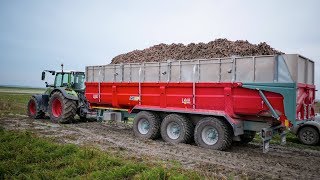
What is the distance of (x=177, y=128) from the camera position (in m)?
10.8

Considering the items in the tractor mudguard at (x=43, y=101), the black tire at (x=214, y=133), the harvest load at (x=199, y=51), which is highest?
the harvest load at (x=199, y=51)

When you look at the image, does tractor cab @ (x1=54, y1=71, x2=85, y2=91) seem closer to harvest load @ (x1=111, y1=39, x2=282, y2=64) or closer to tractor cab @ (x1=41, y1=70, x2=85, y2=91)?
tractor cab @ (x1=41, y1=70, x2=85, y2=91)

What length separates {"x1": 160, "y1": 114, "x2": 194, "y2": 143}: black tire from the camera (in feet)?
33.9

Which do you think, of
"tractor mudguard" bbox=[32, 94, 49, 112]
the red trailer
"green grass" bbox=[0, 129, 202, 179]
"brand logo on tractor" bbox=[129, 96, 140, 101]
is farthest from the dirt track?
"tractor mudguard" bbox=[32, 94, 49, 112]

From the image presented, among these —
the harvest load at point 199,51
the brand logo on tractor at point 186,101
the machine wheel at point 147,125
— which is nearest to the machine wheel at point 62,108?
the harvest load at point 199,51

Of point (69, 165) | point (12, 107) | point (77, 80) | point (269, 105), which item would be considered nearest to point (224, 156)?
point (269, 105)

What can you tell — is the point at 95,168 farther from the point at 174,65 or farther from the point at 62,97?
the point at 62,97

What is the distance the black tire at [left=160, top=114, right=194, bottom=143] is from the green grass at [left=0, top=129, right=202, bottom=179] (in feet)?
10.1

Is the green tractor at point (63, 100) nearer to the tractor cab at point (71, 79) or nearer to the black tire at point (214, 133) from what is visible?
the tractor cab at point (71, 79)

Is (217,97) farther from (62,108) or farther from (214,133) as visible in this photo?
(62,108)

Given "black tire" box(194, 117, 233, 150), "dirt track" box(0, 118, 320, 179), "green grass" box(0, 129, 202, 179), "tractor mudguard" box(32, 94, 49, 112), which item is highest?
"tractor mudguard" box(32, 94, 49, 112)

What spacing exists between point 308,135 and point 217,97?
476 cm

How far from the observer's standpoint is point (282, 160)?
28.4 feet

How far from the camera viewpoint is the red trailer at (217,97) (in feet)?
28.7
